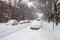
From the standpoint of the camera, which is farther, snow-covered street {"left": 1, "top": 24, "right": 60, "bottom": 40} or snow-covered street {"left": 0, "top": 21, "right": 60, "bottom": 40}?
snow-covered street {"left": 0, "top": 21, "right": 60, "bottom": 40}

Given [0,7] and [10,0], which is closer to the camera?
[0,7]

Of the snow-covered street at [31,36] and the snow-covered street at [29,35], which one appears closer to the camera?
the snow-covered street at [31,36]

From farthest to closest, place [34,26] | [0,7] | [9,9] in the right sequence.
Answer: [9,9] → [0,7] → [34,26]

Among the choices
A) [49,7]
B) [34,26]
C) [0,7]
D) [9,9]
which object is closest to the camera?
[34,26]

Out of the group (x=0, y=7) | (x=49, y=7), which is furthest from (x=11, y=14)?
(x=49, y=7)

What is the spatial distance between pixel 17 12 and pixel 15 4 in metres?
7.37

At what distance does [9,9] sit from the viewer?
70.8 metres

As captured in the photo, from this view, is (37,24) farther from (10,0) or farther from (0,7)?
(10,0)

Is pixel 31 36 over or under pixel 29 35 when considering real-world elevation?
over

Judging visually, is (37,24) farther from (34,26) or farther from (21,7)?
(21,7)

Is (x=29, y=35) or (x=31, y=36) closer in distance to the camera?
(x=31, y=36)

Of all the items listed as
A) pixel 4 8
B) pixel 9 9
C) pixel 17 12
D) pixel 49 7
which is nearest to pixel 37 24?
pixel 49 7

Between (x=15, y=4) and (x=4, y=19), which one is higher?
(x=15, y=4)

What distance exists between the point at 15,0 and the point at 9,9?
15.9 ft
